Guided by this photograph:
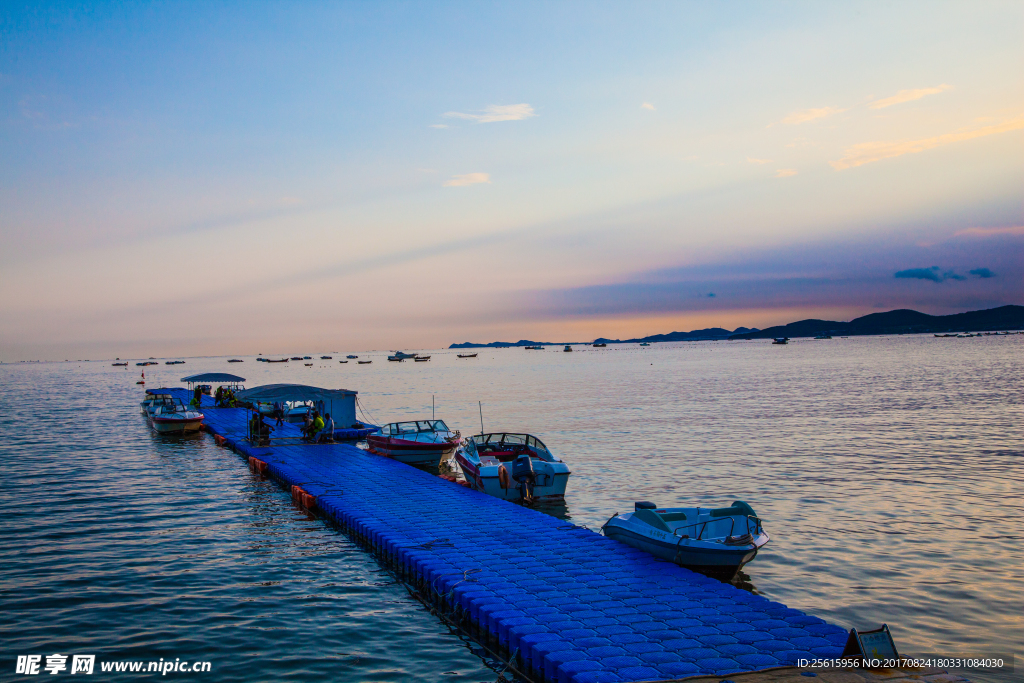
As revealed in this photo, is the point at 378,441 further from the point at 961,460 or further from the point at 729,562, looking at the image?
the point at 961,460

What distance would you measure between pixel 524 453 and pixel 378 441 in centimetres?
904

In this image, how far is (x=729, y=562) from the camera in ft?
43.4

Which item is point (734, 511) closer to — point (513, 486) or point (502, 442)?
point (513, 486)

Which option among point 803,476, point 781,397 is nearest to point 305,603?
point 803,476

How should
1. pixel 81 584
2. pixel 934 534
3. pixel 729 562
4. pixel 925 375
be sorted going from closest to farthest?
pixel 729 562
pixel 81 584
pixel 934 534
pixel 925 375

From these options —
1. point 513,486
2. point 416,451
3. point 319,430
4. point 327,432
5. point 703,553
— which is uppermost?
point 319,430

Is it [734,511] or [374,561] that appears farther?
[374,561]

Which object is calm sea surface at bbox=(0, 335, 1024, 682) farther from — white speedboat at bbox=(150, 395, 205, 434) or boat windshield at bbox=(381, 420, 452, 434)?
boat windshield at bbox=(381, 420, 452, 434)

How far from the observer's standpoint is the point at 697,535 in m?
14.4

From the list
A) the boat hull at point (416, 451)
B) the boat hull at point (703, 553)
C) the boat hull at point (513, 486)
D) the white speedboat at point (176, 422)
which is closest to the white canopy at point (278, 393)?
the boat hull at point (416, 451)

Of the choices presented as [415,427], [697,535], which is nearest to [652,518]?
[697,535]

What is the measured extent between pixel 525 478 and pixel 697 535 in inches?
306

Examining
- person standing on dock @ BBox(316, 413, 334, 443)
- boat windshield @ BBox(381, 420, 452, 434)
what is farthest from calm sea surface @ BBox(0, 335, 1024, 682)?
boat windshield @ BBox(381, 420, 452, 434)

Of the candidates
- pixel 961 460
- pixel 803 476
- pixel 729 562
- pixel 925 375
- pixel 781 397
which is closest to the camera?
pixel 729 562
